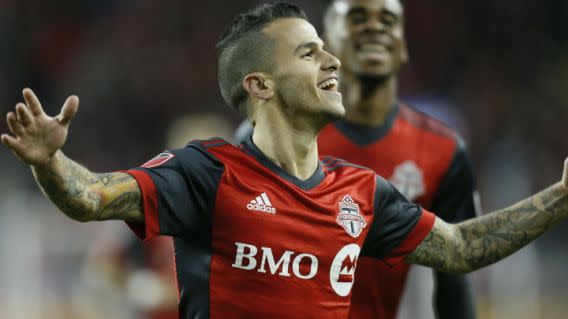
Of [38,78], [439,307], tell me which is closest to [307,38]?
[439,307]

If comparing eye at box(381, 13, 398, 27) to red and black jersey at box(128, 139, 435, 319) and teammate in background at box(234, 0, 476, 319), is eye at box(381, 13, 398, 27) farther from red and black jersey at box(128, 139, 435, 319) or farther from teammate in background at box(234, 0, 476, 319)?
red and black jersey at box(128, 139, 435, 319)

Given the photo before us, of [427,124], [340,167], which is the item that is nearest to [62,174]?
[340,167]

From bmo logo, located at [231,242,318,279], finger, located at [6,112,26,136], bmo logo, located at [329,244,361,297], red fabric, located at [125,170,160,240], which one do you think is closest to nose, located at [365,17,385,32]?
bmo logo, located at [329,244,361,297]

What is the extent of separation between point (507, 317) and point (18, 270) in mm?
5444

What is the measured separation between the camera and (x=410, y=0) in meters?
13.7

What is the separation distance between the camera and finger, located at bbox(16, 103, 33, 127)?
2.30 m

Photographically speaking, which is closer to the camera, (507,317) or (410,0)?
(507,317)

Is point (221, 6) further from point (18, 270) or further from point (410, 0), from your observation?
point (18, 270)

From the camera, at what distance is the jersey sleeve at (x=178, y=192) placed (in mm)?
2705

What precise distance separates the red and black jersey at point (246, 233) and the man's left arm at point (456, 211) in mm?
1246

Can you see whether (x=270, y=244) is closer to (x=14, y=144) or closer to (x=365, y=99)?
(x=14, y=144)

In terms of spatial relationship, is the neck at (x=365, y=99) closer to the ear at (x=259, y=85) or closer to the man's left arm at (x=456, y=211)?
the man's left arm at (x=456, y=211)

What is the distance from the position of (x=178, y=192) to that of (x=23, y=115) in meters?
0.61

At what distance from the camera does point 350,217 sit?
305 cm
